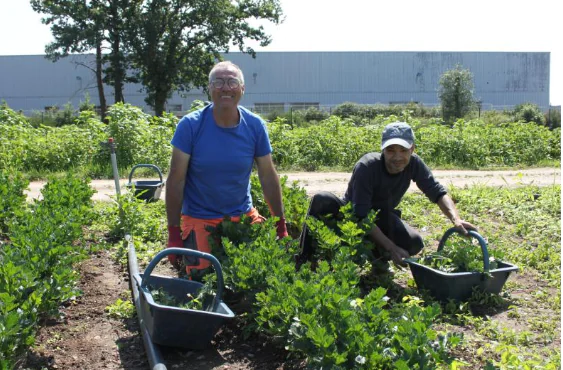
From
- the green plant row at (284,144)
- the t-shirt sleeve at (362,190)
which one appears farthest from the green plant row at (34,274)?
the green plant row at (284,144)

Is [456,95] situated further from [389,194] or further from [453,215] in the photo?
[453,215]

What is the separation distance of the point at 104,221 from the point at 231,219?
3.23 m

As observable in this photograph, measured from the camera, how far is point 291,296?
2979 millimetres

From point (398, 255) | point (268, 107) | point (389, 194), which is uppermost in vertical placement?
point (268, 107)

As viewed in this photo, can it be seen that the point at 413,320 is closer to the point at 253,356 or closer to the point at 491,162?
the point at 253,356

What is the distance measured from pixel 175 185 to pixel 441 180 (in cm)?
798

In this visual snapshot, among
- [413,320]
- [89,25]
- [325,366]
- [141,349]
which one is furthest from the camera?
[89,25]

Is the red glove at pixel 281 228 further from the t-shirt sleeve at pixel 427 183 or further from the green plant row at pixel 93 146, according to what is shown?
the green plant row at pixel 93 146

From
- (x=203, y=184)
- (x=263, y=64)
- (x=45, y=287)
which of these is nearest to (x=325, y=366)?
(x=45, y=287)

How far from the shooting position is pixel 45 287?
3.32 meters

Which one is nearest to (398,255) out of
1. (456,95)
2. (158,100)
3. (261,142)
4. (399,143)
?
(399,143)

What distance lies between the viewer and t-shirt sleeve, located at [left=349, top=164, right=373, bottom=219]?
445cm

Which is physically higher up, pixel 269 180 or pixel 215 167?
pixel 215 167

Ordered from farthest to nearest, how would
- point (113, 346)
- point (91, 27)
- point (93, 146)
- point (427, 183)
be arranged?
point (91, 27)
point (93, 146)
point (427, 183)
point (113, 346)
